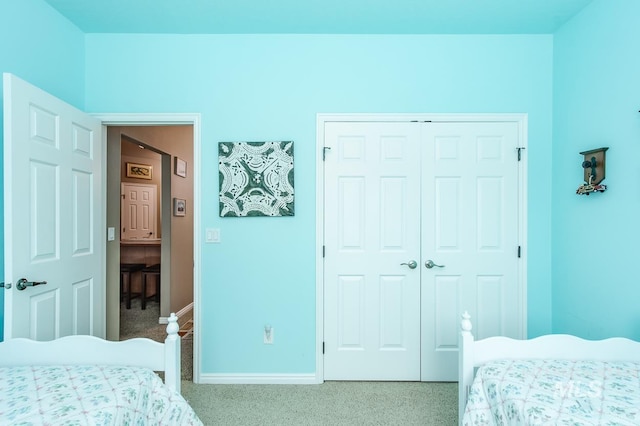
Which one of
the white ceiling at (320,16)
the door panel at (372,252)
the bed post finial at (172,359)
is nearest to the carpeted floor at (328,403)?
the door panel at (372,252)

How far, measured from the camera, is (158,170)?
5.62 metres

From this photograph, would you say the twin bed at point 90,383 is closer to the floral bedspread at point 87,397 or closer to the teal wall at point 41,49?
the floral bedspread at point 87,397

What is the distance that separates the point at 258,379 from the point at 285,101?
2.08m

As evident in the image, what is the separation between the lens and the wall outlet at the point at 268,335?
237cm

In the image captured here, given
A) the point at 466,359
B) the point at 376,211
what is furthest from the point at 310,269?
the point at 466,359

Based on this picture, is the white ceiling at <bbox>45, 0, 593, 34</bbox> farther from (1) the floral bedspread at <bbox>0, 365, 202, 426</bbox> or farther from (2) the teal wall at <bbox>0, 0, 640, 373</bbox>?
(1) the floral bedspread at <bbox>0, 365, 202, 426</bbox>

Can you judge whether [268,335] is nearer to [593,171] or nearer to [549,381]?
[549,381]

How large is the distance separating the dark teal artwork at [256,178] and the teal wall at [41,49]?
1.11 metres

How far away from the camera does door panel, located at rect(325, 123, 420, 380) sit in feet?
7.74

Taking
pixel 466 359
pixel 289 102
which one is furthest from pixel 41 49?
pixel 466 359

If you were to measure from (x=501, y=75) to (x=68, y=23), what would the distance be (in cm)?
313

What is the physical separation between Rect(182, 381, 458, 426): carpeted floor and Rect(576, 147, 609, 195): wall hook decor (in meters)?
1.61

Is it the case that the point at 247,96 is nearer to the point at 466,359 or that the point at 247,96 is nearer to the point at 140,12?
the point at 140,12

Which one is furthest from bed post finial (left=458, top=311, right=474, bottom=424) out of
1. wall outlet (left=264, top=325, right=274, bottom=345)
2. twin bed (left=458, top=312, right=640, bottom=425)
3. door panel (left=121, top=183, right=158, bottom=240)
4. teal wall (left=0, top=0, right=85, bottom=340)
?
Result: door panel (left=121, top=183, right=158, bottom=240)
